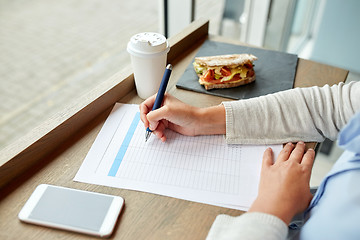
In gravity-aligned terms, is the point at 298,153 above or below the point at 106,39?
above

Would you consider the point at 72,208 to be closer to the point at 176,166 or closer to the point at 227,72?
the point at 176,166

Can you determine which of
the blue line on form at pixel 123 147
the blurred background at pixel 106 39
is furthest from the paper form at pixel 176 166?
the blurred background at pixel 106 39

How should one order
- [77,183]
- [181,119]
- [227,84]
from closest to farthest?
[77,183]
[181,119]
[227,84]

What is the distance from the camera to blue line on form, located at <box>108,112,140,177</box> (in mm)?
674

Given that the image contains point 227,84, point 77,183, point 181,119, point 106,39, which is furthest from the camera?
point 106,39

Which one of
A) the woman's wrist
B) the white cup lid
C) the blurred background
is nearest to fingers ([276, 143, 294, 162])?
the woman's wrist

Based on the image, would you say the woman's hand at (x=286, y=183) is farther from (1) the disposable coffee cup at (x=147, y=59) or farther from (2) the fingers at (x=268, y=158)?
(1) the disposable coffee cup at (x=147, y=59)

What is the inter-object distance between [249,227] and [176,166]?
211mm

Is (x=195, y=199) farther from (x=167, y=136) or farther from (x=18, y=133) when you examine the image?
(x=18, y=133)

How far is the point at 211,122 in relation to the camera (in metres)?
0.77

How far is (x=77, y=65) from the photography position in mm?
2434

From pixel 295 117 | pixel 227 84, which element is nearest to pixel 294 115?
pixel 295 117

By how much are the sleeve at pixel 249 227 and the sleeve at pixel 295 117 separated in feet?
0.73

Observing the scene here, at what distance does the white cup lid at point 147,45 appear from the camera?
79cm
